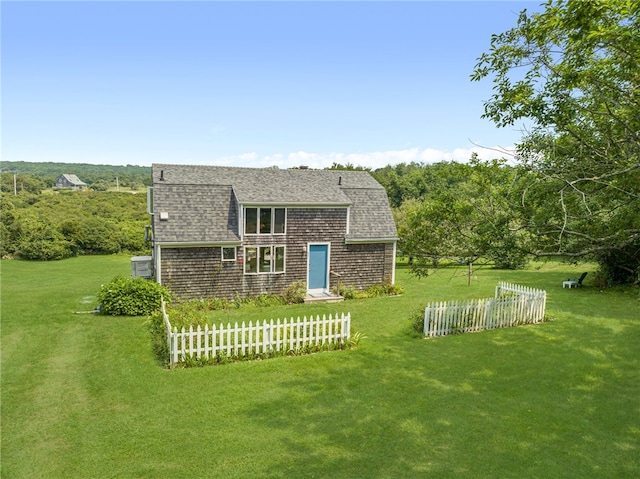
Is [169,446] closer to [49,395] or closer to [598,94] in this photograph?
[49,395]

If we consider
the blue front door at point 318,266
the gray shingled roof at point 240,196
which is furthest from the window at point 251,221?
the blue front door at point 318,266

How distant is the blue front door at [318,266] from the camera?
795 inches

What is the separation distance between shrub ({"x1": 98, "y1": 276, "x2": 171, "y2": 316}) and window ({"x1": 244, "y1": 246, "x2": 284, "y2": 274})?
3836 millimetres

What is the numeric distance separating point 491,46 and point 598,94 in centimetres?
218

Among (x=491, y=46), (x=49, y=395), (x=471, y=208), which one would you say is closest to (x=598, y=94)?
(x=491, y=46)

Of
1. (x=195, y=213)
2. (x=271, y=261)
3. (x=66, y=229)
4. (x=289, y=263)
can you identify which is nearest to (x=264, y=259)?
(x=271, y=261)

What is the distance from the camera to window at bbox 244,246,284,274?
19.0 meters

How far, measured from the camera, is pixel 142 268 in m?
20.0

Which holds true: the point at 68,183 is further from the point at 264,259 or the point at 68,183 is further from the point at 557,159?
the point at 557,159

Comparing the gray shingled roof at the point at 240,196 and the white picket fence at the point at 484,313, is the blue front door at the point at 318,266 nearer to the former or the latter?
the gray shingled roof at the point at 240,196

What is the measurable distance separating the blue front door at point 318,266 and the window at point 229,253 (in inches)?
141

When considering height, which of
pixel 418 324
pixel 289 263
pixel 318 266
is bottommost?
pixel 418 324

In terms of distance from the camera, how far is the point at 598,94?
7.96 metres

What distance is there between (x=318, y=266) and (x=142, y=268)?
8.13 meters
